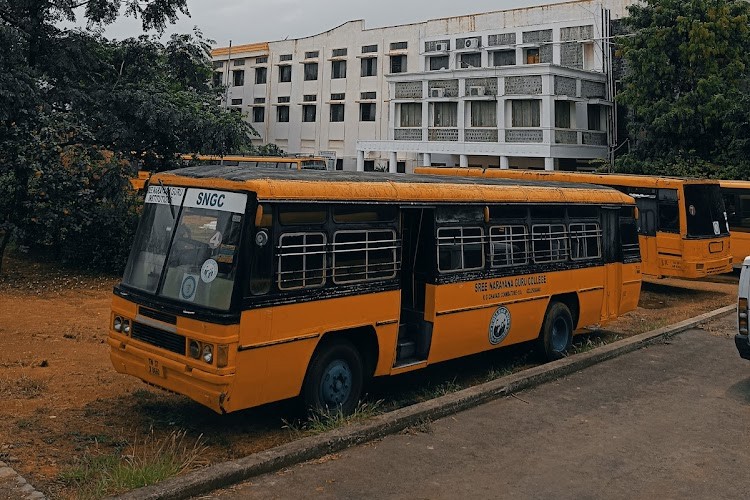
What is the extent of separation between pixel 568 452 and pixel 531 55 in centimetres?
3523

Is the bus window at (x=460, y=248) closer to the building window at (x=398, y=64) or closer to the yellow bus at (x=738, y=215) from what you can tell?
the yellow bus at (x=738, y=215)

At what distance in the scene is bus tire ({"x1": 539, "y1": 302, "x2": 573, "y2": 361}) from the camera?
982 centimetres

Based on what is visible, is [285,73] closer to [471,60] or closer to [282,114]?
[282,114]

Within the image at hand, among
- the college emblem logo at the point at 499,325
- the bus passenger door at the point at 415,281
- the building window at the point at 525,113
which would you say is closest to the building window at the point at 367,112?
the building window at the point at 525,113

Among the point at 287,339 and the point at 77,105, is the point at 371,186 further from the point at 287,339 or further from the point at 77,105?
the point at 77,105

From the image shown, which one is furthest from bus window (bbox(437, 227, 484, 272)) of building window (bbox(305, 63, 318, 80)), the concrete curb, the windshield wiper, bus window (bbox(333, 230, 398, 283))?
building window (bbox(305, 63, 318, 80))

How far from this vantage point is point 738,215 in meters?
19.3

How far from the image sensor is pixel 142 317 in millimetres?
6617

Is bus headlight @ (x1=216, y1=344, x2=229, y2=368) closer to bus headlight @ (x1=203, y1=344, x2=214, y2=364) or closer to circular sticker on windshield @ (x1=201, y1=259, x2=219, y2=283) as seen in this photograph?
A: bus headlight @ (x1=203, y1=344, x2=214, y2=364)

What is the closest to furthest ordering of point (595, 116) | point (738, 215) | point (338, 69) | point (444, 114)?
point (738, 215), point (595, 116), point (444, 114), point (338, 69)

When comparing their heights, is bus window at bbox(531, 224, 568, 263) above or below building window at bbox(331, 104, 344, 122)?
below

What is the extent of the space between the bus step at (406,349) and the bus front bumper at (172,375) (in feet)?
8.00

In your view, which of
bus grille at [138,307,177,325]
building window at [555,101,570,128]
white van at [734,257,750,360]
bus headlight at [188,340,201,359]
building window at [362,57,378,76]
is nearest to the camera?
bus headlight at [188,340,201,359]

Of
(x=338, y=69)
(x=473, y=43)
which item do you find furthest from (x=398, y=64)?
(x=473, y=43)
